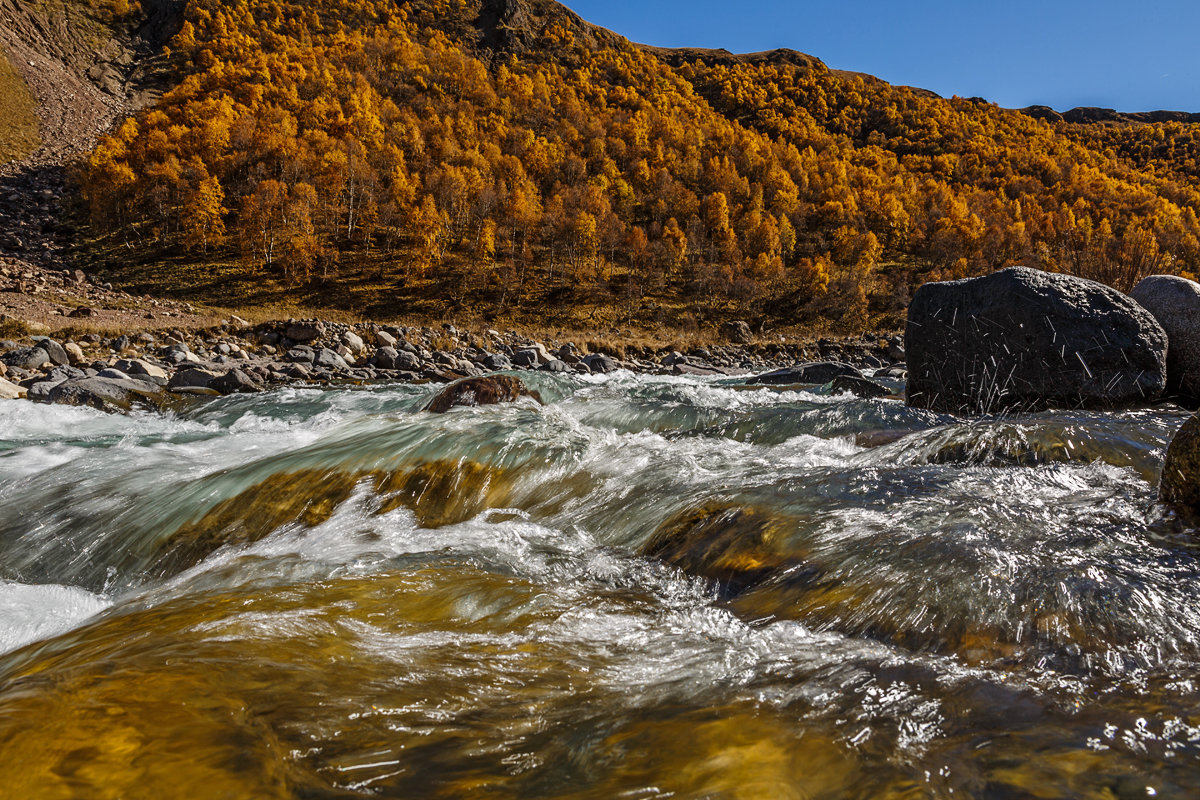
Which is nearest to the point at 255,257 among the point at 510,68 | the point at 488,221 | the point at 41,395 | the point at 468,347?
the point at 488,221

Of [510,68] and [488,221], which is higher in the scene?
[510,68]

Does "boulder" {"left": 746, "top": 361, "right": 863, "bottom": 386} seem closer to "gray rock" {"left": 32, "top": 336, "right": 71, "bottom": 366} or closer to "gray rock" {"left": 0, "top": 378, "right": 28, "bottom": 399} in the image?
"gray rock" {"left": 0, "top": 378, "right": 28, "bottom": 399}

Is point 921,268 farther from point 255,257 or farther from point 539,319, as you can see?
point 255,257

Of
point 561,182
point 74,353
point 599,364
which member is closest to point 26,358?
point 74,353

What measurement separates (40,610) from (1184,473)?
7925mm

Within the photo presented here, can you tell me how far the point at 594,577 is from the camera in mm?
3869

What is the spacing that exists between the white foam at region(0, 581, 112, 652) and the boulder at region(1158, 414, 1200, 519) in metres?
7.18

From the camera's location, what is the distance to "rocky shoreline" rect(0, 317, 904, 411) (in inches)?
500

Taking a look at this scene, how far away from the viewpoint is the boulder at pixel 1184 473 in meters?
3.62

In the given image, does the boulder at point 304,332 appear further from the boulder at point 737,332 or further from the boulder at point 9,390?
the boulder at point 737,332

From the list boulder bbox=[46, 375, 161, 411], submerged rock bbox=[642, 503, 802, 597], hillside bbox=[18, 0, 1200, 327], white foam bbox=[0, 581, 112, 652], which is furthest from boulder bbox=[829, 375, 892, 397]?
hillside bbox=[18, 0, 1200, 327]

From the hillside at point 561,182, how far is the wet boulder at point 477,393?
36.1 m

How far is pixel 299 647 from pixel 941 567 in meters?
3.26

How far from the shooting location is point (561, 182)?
251ft
